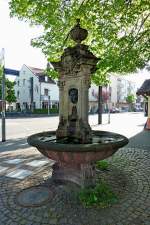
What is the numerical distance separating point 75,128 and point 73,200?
6.64 ft

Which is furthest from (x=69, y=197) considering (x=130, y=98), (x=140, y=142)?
(x=130, y=98)

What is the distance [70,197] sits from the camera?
16.9 ft

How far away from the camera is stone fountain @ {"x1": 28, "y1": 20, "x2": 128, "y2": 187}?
5051 millimetres

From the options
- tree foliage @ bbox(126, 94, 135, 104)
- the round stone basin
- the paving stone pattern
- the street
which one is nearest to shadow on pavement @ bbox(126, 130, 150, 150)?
the street

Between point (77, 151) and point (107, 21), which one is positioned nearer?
point (77, 151)

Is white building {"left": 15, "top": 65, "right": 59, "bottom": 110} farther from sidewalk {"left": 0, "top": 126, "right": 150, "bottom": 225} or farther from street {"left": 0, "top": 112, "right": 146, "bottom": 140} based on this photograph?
sidewalk {"left": 0, "top": 126, "right": 150, "bottom": 225}

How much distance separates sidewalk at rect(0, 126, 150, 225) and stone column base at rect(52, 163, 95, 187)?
0.81 ft

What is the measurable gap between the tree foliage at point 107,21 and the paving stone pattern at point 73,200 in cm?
383

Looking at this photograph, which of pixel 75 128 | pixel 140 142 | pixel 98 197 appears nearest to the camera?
pixel 98 197

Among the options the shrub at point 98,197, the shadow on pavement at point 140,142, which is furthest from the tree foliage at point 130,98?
the shrub at point 98,197

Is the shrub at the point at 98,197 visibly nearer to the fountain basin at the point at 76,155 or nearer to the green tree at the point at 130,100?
the fountain basin at the point at 76,155

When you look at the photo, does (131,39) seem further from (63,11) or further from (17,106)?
(17,106)

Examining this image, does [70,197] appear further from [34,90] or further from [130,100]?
Result: [130,100]

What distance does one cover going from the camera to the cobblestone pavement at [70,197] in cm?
426
